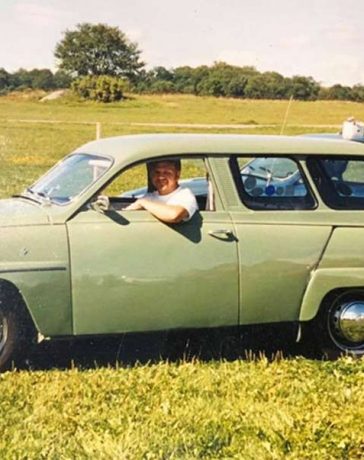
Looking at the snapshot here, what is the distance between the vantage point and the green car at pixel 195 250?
473cm

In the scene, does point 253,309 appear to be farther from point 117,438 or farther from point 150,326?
point 117,438

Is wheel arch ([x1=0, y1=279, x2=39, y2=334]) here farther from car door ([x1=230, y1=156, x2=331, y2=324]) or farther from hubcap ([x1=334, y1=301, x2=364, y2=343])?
hubcap ([x1=334, y1=301, x2=364, y2=343])

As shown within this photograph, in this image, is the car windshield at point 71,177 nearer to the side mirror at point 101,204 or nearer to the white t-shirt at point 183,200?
the side mirror at point 101,204

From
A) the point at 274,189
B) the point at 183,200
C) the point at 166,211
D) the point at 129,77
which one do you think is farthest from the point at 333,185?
the point at 129,77

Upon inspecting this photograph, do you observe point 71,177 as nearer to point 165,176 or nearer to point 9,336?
point 165,176

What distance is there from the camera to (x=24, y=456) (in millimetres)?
3609

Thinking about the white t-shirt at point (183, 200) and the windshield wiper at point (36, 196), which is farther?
the windshield wiper at point (36, 196)

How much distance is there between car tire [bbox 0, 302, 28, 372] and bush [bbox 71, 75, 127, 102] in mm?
29535

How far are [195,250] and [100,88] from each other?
3517cm

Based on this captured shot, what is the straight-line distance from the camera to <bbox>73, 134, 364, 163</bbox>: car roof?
512cm

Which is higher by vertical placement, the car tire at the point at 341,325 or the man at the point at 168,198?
the man at the point at 168,198

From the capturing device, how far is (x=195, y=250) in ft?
16.1

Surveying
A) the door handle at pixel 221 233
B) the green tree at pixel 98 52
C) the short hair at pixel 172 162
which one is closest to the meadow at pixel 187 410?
the door handle at pixel 221 233

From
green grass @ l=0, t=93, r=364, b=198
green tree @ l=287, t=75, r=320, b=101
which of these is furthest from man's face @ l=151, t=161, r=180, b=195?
green tree @ l=287, t=75, r=320, b=101
